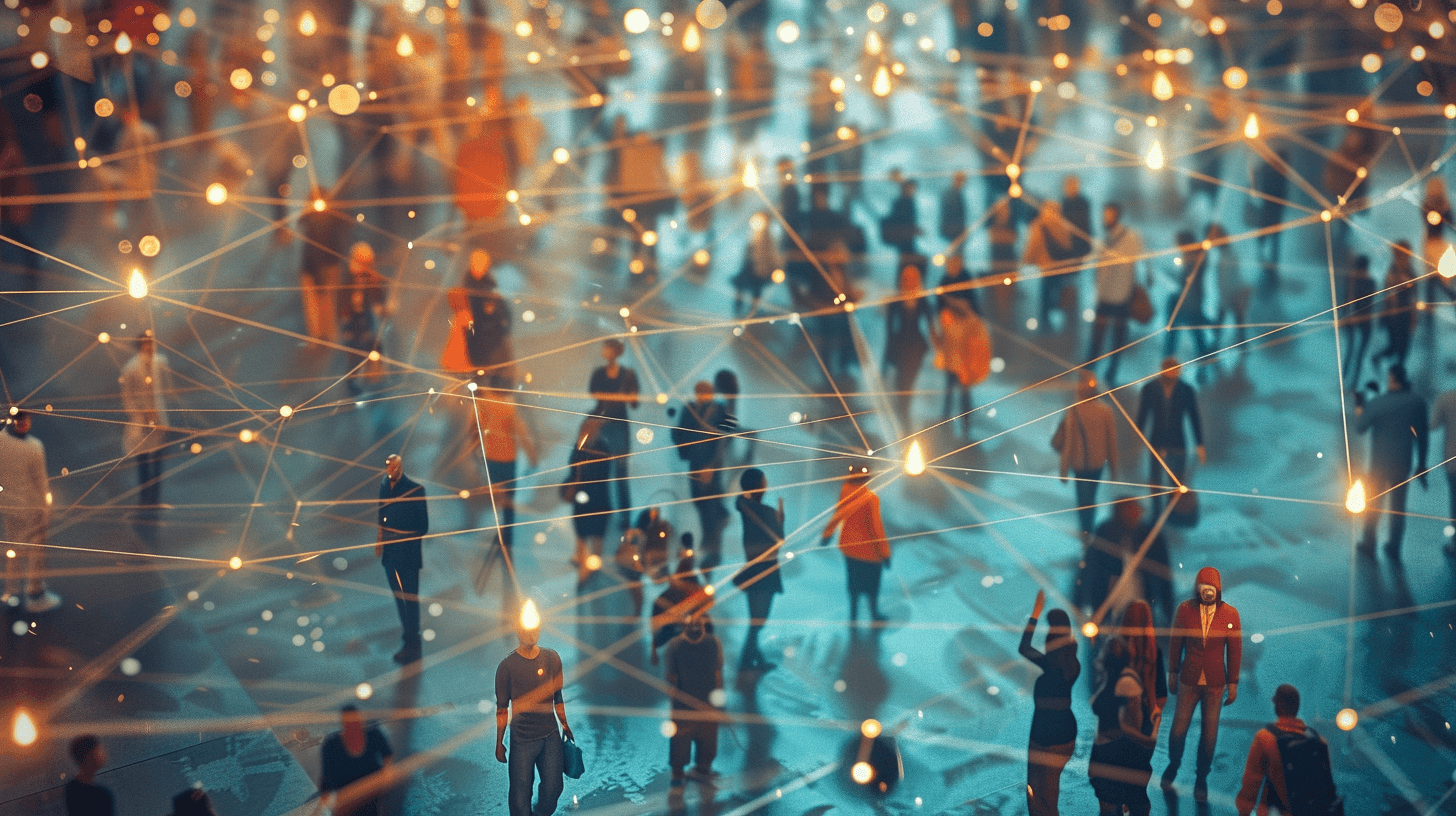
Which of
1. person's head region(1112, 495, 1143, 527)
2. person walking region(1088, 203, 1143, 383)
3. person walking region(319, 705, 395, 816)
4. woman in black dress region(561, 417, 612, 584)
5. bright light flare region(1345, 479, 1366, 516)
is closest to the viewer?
person walking region(319, 705, 395, 816)

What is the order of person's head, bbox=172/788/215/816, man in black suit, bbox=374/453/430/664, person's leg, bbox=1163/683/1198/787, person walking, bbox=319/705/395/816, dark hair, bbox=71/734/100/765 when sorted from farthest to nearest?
man in black suit, bbox=374/453/430/664
person's leg, bbox=1163/683/1198/787
person walking, bbox=319/705/395/816
dark hair, bbox=71/734/100/765
person's head, bbox=172/788/215/816

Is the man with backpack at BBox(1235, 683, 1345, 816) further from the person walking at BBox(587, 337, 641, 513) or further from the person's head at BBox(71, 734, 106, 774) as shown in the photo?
the person's head at BBox(71, 734, 106, 774)

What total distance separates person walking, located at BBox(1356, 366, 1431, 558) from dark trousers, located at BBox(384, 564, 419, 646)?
18.0 feet

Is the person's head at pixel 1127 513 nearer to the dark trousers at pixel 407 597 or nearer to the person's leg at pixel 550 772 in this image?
the person's leg at pixel 550 772

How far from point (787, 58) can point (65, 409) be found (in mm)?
9871

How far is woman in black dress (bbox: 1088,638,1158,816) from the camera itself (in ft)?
16.1

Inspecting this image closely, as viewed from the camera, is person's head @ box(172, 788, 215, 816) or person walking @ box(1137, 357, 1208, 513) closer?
person's head @ box(172, 788, 215, 816)

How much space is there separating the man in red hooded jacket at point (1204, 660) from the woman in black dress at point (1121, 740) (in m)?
0.37

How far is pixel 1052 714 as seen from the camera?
16.1 feet

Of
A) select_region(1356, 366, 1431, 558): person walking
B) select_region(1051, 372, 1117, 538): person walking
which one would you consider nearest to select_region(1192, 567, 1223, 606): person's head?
select_region(1051, 372, 1117, 538): person walking

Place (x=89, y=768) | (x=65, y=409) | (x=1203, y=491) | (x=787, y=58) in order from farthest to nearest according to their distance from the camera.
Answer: (x=787, y=58) < (x=65, y=409) < (x=1203, y=491) < (x=89, y=768)

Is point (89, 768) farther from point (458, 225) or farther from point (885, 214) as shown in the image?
point (885, 214)

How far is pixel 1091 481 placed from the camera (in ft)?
23.5

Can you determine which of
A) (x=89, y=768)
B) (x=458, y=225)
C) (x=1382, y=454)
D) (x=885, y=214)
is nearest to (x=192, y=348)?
(x=458, y=225)
